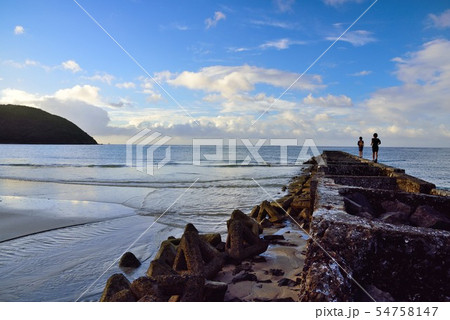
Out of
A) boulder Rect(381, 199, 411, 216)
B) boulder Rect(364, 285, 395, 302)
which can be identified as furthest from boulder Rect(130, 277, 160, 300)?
boulder Rect(381, 199, 411, 216)

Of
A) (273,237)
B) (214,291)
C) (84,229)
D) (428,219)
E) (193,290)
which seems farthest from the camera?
(84,229)

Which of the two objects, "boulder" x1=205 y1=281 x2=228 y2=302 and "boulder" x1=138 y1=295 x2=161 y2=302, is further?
"boulder" x1=205 y1=281 x2=228 y2=302

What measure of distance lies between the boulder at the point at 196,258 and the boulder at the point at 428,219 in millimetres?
2739

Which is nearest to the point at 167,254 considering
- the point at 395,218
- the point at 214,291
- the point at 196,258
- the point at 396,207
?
the point at 196,258

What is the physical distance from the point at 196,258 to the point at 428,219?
3.12 meters

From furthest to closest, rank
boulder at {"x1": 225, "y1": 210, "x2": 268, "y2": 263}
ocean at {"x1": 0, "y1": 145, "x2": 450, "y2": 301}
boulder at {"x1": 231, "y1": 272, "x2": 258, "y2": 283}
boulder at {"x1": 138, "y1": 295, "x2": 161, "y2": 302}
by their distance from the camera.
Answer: boulder at {"x1": 225, "y1": 210, "x2": 268, "y2": 263}, ocean at {"x1": 0, "y1": 145, "x2": 450, "y2": 301}, boulder at {"x1": 231, "y1": 272, "x2": 258, "y2": 283}, boulder at {"x1": 138, "y1": 295, "x2": 161, "y2": 302}

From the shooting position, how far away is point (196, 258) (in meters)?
4.31

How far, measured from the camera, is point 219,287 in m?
3.43

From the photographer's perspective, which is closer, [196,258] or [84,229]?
[196,258]

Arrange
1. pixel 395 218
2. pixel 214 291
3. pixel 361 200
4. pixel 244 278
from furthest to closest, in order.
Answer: pixel 361 200, pixel 244 278, pixel 395 218, pixel 214 291

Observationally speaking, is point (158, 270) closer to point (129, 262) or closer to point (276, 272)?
point (129, 262)

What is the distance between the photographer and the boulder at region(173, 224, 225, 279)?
4.24m

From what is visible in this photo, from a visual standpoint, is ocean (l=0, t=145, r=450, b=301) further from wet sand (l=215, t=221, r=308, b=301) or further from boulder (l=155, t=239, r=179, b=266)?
wet sand (l=215, t=221, r=308, b=301)

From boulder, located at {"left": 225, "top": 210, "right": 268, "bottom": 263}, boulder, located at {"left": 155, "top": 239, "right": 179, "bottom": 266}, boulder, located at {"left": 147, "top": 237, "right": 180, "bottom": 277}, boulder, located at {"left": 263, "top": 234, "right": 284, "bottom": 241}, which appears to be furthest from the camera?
boulder, located at {"left": 263, "top": 234, "right": 284, "bottom": 241}
